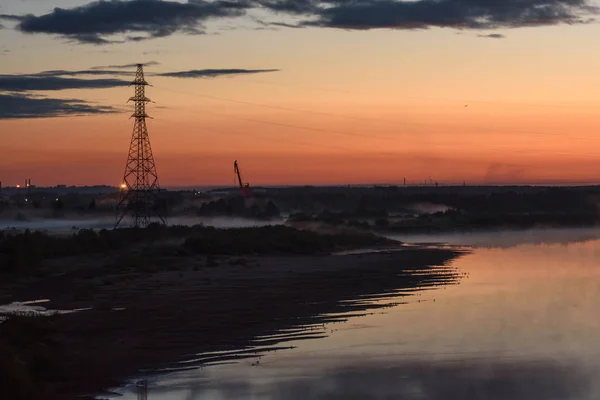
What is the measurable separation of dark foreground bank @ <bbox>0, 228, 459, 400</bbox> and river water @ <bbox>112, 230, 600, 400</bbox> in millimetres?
1623

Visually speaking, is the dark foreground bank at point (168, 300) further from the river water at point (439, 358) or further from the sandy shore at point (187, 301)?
the river water at point (439, 358)

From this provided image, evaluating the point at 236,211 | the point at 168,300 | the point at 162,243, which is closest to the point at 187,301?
the point at 168,300

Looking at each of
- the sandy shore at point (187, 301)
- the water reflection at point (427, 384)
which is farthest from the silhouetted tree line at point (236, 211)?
the water reflection at point (427, 384)

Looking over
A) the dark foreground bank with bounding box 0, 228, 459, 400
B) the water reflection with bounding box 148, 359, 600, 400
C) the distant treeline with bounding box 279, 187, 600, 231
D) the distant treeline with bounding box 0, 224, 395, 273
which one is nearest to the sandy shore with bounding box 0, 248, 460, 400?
the dark foreground bank with bounding box 0, 228, 459, 400

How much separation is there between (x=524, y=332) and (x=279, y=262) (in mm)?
25242

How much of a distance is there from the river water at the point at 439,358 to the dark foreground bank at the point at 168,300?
1623 millimetres

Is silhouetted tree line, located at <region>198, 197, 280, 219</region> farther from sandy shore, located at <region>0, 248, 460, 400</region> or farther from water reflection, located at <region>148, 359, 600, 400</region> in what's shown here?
water reflection, located at <region>148, 359, 600, 400</region>

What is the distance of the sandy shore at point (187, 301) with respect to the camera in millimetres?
20875

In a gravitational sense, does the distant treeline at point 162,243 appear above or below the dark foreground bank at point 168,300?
above

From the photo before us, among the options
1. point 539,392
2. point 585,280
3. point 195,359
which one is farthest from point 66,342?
point 585,280

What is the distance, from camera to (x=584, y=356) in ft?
69.5

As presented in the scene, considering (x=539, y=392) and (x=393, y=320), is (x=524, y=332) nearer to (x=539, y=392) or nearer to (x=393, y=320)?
(x=393, y=320)

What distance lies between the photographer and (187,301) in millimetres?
30922

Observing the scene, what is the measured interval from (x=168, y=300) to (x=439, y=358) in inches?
488
